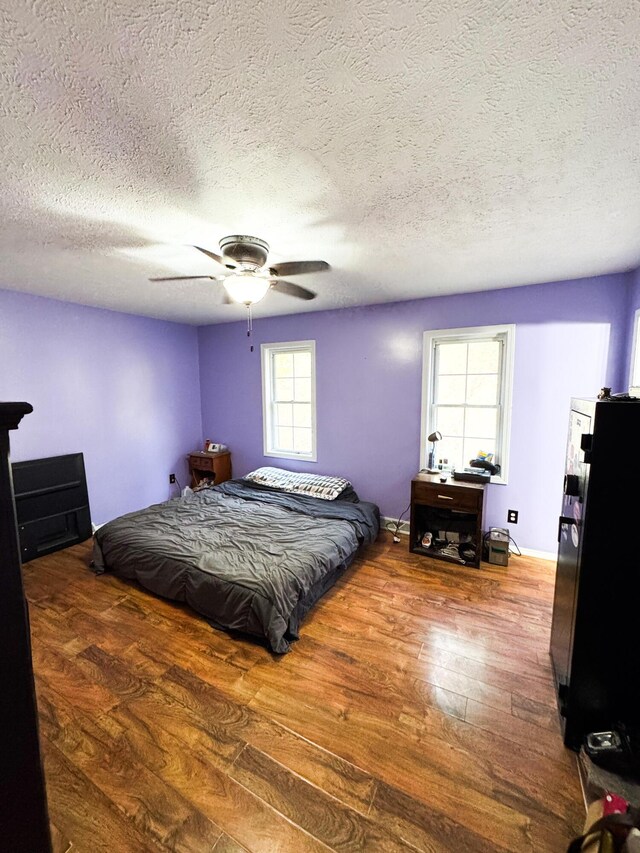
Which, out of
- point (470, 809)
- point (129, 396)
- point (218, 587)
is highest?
point (129, 396)

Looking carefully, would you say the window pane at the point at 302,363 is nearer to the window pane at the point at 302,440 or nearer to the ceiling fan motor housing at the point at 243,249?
the window pane at the point at 302,440

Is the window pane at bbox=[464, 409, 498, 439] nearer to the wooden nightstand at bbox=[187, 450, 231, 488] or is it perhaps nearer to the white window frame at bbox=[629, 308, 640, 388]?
the white window frame at bbox=[629, 308, 640, 388]

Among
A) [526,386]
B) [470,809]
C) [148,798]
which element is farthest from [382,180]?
[148,798]

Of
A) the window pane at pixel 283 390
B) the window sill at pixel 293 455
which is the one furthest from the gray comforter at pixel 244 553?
the window pane at pixel 283 390

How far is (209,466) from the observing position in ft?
14.9

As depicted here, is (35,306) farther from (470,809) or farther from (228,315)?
(470,809)

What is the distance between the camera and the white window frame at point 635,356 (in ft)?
8.13

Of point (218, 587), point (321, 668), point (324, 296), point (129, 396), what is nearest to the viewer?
point (321, 668)

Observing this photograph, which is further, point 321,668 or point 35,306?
point 35,306

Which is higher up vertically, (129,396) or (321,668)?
(129,396)

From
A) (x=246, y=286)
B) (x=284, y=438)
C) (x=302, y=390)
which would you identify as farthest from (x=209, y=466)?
(x=246, y=286)

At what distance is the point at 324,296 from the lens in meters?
3.27

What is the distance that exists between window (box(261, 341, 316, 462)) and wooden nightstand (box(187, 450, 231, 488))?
653mm

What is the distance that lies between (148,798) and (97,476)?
3.14 m
